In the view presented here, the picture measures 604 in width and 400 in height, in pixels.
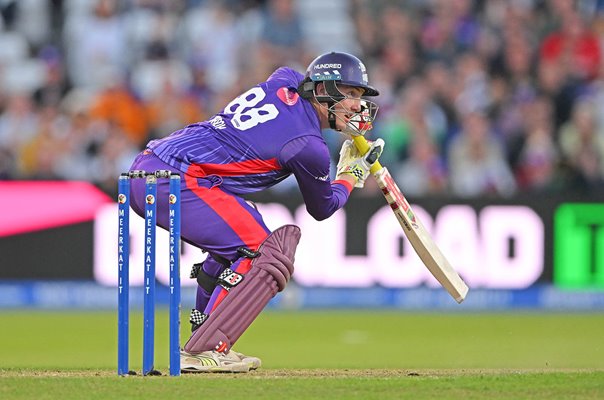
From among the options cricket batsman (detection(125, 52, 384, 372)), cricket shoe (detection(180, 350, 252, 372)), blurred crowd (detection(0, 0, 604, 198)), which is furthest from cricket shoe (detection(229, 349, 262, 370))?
blurred crowd (detection(0, 0, 604, 198))

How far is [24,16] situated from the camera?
1568cm

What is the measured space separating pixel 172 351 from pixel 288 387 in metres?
0.58

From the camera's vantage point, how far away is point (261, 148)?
21.6 ft

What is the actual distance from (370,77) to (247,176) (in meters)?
7.86

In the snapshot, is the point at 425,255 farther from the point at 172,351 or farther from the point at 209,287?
the point at 172,351

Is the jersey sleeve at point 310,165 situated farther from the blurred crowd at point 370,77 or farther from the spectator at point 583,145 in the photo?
the spectator at point 583,145

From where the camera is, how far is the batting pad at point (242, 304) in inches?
256

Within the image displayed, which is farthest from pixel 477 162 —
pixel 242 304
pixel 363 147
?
pixel 242 304

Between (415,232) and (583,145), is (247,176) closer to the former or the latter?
(415,232)

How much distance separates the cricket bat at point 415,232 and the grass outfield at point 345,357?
0.50 m

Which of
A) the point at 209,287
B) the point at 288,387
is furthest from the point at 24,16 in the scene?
the point at 288,387

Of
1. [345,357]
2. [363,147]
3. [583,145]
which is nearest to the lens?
[363,147]

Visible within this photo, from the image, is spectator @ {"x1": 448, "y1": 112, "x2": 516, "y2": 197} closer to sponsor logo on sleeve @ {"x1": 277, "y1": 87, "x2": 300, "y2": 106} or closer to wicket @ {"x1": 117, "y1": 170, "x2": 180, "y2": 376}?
sponsor logo on sleeve @ {"x1": 277, "y1": 87, "x2": 300, "y2": 106}

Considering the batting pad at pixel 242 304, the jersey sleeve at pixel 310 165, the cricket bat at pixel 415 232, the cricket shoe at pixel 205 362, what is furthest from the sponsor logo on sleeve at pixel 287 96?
the cricket shoe at pixel 205 362
